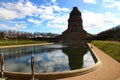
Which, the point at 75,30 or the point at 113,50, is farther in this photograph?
the point at 75,30

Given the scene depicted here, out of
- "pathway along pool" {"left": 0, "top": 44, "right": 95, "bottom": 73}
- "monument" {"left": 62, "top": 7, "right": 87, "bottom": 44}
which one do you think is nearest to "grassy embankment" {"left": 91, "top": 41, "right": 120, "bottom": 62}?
"pathway along pool" {"left": 0, "top": 44, "right": 95, "bottom": 73}

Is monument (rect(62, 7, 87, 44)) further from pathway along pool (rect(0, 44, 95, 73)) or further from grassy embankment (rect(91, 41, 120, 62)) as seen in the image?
pathway along pool (rect(0, 44, 95, 73))

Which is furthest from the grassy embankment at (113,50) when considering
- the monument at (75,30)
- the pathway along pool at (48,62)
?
the monument at (75,30)

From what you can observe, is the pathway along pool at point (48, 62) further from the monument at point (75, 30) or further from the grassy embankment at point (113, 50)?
the monument at point (75, 30)

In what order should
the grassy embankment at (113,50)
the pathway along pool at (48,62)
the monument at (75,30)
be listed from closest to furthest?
the pathway along pool at (48,62)
the grassy embankment at (113,50)
the monument at (75,30)

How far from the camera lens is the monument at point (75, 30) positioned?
93125 millimetres

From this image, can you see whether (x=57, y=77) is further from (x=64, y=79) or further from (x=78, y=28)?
(x=78, y=28)

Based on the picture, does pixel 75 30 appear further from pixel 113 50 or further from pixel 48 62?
pixel 48 62

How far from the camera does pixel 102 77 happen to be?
9.80m

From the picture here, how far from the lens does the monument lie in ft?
306

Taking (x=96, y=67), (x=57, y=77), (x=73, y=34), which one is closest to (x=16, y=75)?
(x=57, y=77)

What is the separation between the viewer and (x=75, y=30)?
329ft

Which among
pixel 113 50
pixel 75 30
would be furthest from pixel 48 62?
pixel 75 30

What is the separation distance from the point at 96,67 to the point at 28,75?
5162mm
